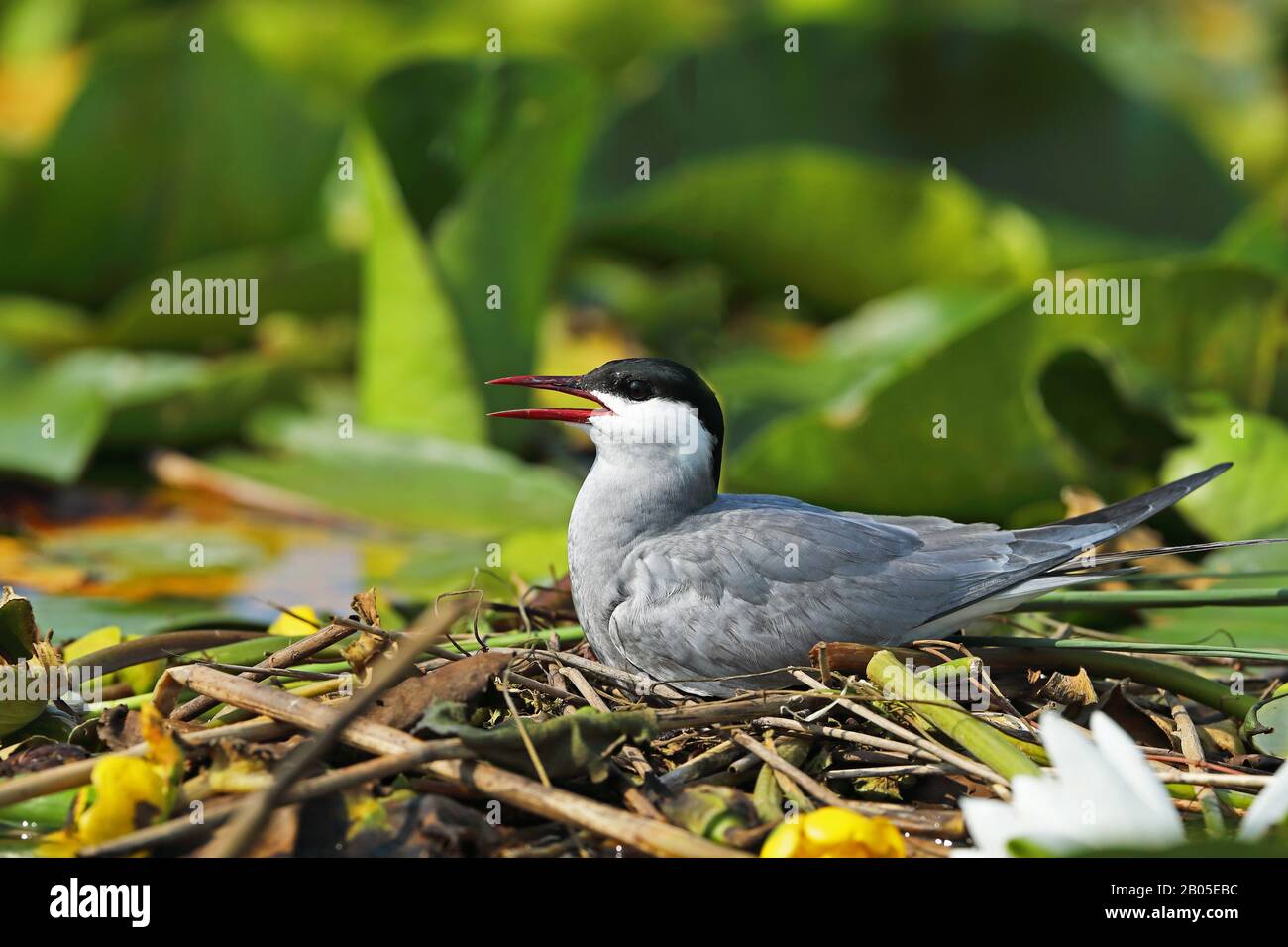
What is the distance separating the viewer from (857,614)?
2.07 m

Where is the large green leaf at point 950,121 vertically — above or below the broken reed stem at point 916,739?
above

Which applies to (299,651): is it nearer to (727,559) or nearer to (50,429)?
(727,559)

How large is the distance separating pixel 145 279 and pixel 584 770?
3.36 m

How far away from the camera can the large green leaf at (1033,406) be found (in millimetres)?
2869

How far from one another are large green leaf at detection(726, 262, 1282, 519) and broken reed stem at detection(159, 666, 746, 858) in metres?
1.27

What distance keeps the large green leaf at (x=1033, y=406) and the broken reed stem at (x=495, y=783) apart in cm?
127

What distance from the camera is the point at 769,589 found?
207 cm

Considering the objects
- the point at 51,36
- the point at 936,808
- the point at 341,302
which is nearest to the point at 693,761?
the point at 936,808

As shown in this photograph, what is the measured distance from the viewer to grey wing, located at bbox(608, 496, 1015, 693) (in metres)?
2.05

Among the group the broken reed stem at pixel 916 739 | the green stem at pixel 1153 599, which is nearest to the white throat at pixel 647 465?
the broken reed stem at pixel 916 739

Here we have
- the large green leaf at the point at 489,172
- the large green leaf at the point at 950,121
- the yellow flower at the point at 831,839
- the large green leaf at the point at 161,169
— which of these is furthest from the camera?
the large green leaf at the point at 950,121

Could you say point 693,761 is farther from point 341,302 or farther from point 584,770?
point 341,302

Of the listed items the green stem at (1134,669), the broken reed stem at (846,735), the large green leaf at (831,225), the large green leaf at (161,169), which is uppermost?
the large green leaf at (161,169)

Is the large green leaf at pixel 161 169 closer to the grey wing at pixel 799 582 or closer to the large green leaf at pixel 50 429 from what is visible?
the large green leaf at pixel 50 429
